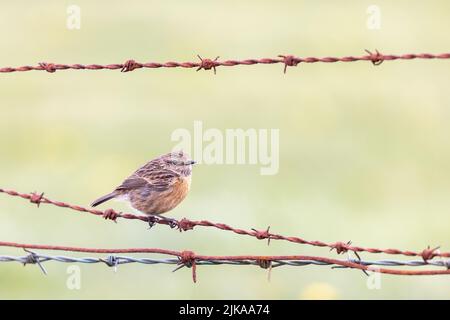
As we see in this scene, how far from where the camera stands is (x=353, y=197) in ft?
52.6

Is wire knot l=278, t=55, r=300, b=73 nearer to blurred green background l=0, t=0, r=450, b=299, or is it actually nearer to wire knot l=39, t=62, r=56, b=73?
wire knot l=39, t=62, r=56, b=73

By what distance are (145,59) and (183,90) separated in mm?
1927

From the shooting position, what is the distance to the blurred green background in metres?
13.3

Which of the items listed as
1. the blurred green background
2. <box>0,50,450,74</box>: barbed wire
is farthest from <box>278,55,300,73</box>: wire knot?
the blurred green background

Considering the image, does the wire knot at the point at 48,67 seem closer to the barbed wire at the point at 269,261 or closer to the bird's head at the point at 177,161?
the barbed wire at the point at 269,261

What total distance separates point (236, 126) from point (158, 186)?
839 cm

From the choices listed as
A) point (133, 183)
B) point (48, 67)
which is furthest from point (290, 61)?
point (133, 183)

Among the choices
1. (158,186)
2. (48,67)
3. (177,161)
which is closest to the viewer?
(48,67)

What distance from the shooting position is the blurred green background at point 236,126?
13258mm

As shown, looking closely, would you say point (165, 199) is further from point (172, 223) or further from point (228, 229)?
point (228, 229)

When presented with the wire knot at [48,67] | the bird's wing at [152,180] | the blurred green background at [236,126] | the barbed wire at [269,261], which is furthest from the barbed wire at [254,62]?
the blurred green background at [236,126]

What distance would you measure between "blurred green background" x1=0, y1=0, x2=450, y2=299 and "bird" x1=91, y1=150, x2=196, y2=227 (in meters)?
2.58

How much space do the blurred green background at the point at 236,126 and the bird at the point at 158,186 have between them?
2576 mm

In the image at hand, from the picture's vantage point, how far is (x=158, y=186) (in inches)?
387
